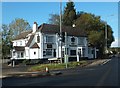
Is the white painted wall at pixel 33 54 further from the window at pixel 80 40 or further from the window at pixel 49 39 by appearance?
the window at pixel 80 40

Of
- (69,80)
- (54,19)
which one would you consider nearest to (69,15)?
(54,19)

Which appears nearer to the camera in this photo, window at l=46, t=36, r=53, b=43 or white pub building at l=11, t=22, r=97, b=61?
white pub building at l=11, t=22, r=97, b=61

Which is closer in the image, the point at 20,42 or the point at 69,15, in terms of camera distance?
the point at 20,42

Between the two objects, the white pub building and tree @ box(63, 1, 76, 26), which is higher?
tree @ box(63, 1, 76, 26)

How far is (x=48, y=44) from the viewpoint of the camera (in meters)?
66.6

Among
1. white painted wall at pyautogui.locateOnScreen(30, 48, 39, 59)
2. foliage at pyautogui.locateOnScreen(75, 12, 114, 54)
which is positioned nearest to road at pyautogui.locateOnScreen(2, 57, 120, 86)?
white painted wall at pyautogui.locateOnScreen(30, 48, 39, 59)

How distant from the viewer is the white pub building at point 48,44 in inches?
2586

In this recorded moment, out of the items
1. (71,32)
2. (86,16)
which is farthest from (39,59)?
(86,16)

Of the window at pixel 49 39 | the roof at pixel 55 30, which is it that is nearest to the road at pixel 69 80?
the window at pixel 49 39

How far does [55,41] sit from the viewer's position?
6800cm

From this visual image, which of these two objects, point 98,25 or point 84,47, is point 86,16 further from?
point 84,47

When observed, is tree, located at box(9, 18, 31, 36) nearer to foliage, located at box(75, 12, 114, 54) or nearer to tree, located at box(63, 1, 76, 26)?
tree, located at box(63, 1, 76, 26)

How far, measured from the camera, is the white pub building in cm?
6569

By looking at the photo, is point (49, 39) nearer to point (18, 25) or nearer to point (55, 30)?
point (55, 30)
